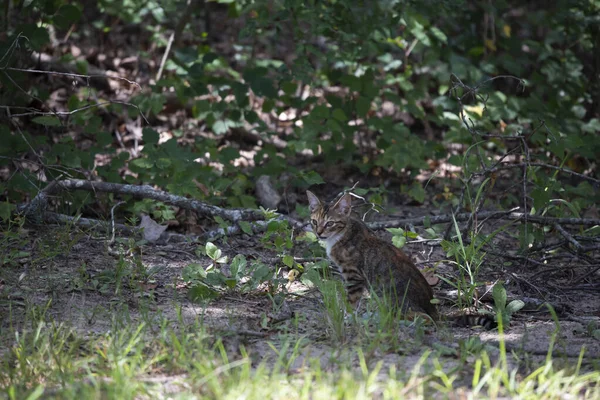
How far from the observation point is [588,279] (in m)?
5.96

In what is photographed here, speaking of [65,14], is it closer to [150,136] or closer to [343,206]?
[150,136]

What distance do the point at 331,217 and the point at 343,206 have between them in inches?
6.2

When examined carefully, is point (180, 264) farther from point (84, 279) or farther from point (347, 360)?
point (347, 360)

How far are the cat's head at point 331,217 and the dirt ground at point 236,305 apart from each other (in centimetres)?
47

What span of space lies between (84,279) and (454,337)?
2.69m

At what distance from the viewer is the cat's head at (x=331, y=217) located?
5.81 m

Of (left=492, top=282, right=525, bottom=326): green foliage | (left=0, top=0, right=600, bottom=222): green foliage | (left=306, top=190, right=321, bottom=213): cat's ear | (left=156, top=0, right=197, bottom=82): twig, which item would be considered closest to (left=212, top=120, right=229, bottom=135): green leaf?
(left=0, top=0, right=600, bottom=222): green foliage

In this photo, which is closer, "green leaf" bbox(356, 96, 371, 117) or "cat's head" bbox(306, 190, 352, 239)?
"cat's head" bbox(306, 190, 352, 239)

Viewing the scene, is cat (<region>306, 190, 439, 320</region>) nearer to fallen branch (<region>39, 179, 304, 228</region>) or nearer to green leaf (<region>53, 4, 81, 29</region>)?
fallen branch (<region>39, 179, 304, 228</region>)

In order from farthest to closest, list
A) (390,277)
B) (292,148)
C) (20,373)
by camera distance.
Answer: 1. (292,148)
2. (390,277)
3. (20,373)

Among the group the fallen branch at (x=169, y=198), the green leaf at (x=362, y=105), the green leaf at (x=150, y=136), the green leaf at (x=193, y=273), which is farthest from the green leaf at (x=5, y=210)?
the green leaf at (x=362, y=105)

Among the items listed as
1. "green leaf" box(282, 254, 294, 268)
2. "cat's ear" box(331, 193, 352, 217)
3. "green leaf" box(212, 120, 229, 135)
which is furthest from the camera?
"green leaf" box(212, 120, 229, 135)

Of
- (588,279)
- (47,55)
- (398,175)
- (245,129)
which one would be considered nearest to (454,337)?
(588,279)

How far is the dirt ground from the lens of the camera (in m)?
4.27
